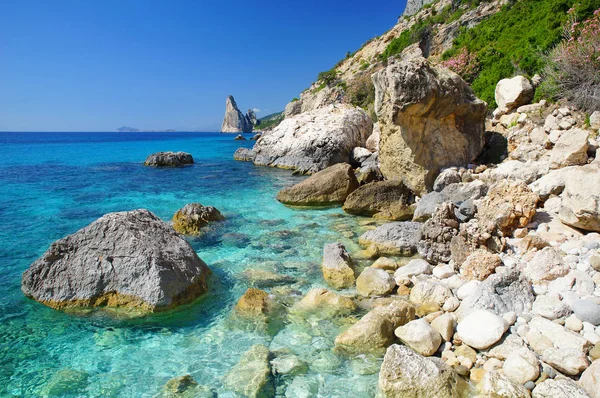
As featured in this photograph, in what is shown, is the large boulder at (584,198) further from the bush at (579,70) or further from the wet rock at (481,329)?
the bush at (579,70)

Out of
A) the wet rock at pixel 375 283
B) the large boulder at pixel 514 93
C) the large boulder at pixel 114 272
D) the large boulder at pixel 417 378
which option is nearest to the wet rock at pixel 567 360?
the large boulder at pixel 417 378

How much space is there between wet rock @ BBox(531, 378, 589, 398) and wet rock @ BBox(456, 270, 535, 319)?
1575 mm

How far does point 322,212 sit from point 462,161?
18.9ft

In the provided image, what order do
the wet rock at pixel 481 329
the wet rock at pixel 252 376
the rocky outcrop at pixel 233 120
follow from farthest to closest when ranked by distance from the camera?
the rocky outcrop at pixel 233 120 → the wet rock at pixel 481 329 → the wet rock at pixel 252 376

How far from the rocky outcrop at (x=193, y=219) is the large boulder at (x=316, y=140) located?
1198 centimetres

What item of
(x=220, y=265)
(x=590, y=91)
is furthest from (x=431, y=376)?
(x=590, y=91)

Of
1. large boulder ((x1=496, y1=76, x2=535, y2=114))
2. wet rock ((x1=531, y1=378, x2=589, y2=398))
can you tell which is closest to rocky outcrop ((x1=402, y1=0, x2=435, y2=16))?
large boulder ((x1=496, y1=76, x2=535, y2=114))

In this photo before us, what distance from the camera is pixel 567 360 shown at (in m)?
4.40

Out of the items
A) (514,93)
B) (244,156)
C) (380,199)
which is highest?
(514,93)

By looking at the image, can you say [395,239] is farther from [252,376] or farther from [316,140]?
[316,140]

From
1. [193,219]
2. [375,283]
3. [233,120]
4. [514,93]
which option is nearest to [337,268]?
[375,283]

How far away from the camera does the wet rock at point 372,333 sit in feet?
18.0

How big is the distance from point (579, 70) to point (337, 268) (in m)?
12.5

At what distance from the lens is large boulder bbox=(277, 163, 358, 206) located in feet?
47.0
